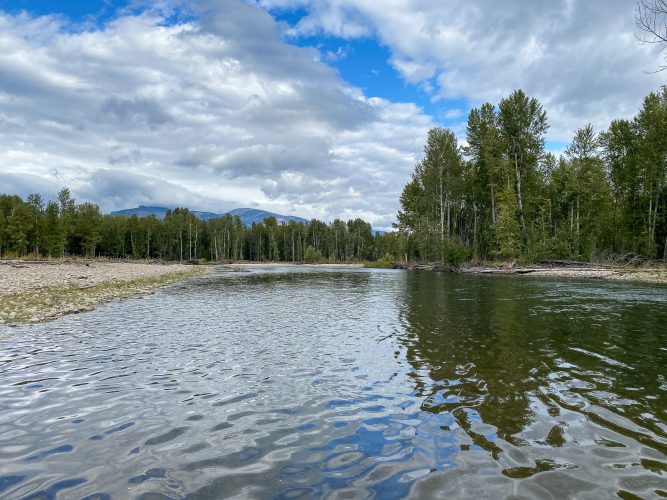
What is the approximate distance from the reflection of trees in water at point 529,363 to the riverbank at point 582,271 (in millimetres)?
27171

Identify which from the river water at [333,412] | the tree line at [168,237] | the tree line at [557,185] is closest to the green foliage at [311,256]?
the tree line at [168,237]

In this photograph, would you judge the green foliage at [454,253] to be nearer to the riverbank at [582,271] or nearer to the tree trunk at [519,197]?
the riverbank at [582,271]

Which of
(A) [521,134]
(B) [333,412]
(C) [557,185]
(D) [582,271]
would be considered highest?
(A) [521,134]

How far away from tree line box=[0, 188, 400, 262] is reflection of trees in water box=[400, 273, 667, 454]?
79355 millimetres

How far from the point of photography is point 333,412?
24.2 ft

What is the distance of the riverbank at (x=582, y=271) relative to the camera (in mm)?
41531

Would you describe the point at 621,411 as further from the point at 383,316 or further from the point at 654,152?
the point at 654,152

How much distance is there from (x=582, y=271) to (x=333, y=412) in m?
51.1

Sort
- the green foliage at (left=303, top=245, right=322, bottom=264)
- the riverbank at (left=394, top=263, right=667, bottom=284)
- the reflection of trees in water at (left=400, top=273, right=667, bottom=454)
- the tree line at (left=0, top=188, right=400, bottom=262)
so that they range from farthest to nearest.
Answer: the green foliage at (left=303, top=245, right=322, bottom=264)
the tree line at (left=0, top=188, right=400, bottom=262)
the riverbank at (left=394, top=263, right=667, bottom=284)
the reflection of trees in water at (left=400, top=273, right=667, bottom=454)

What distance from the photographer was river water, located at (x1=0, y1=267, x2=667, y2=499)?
196 inches

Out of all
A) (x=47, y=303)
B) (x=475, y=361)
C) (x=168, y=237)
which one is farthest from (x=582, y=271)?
(x=168, y=237)

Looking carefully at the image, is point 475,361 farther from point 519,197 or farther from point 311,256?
point 311,256

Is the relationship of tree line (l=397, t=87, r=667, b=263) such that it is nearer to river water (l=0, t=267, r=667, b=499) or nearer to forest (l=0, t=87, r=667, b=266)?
forest (l=0, t=87, r=667, b=266)

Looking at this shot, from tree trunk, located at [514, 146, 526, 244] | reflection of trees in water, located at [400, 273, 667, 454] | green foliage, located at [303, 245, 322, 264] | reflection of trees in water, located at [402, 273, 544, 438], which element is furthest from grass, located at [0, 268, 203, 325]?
green foliage, located at [303, 245, 322, 264]
